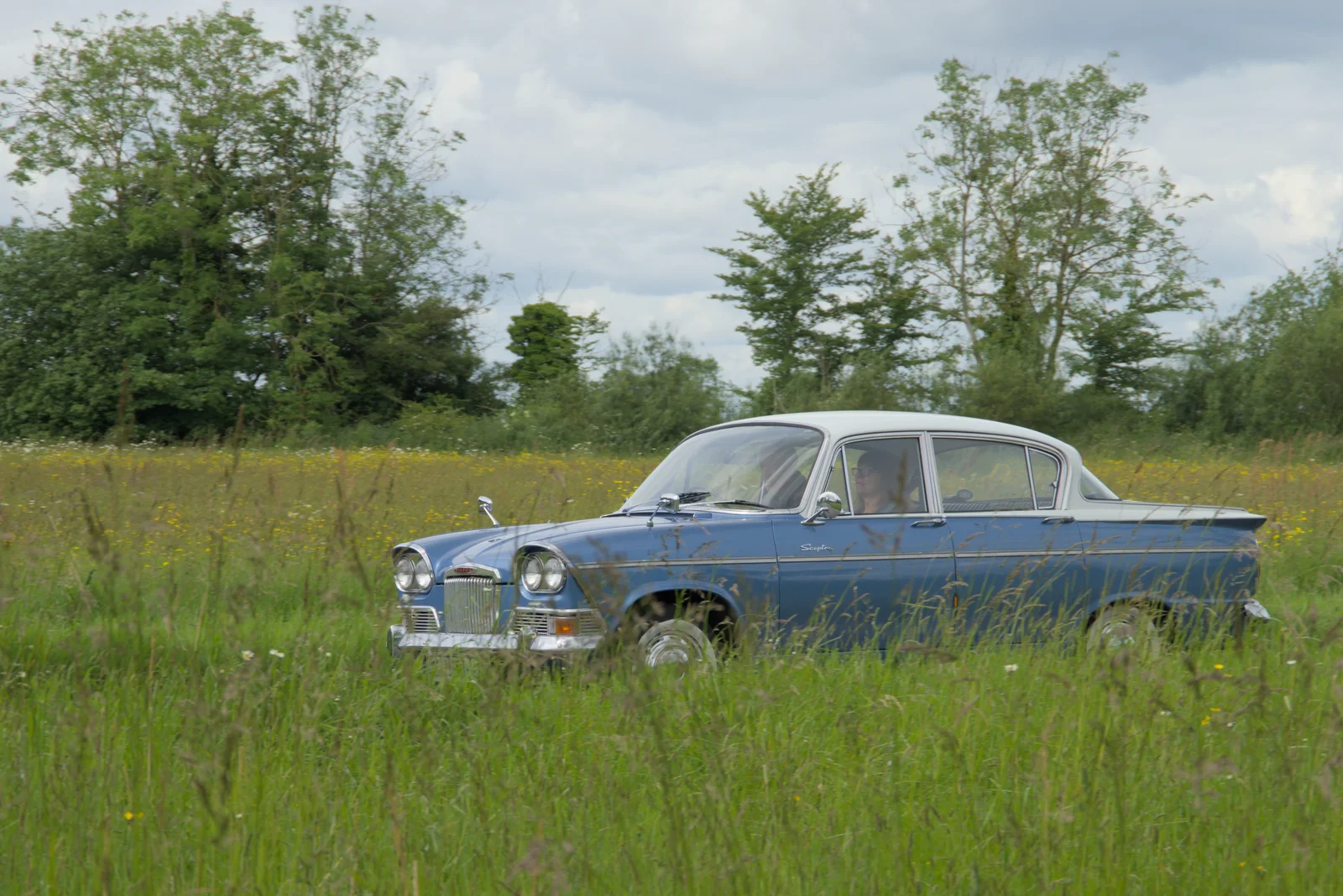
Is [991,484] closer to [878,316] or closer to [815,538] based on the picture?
[815,538]

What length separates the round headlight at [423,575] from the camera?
17.7 feet

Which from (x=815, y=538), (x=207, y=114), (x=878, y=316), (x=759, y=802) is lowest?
(x=759, y=802)

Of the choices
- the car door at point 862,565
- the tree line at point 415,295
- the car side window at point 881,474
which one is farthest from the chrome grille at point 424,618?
the tree line at point 415,295

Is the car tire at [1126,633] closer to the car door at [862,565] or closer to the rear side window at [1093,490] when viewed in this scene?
the rear side window at [1093,490]

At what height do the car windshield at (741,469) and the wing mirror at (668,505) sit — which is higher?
the car windshield at (741,469)

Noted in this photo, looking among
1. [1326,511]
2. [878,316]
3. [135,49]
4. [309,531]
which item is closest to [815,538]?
[309,531]

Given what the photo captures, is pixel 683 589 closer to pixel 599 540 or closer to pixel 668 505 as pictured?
pixel 599 540

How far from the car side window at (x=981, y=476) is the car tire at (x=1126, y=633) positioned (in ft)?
2.26

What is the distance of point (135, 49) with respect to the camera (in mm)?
35812

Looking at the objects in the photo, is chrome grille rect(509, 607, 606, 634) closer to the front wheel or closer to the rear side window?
the front wheel

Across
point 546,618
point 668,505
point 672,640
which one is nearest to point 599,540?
point 546,618

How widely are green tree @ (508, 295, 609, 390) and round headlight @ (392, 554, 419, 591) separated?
1365 inches

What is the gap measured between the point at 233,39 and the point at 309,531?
3339 centimetres

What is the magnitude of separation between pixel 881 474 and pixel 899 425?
310mm
